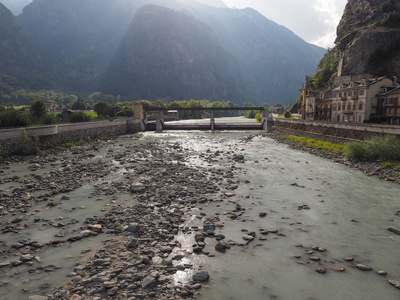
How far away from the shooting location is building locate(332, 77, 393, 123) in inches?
2394

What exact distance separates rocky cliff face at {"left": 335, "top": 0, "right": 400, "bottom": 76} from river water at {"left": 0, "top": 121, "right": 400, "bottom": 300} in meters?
81.3

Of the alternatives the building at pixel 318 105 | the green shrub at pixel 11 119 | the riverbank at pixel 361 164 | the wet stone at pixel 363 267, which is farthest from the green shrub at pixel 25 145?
the building at pixel 318 105

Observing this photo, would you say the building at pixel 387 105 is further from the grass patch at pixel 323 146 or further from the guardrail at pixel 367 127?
the grass patch at pixel 323 146

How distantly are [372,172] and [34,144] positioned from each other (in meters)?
48.6

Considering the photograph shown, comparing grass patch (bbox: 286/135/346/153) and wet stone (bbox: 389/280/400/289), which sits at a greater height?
grass patch (bbox: 286/135/346/153)

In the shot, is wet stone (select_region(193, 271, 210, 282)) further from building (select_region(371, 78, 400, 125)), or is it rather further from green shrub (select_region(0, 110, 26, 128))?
building (select_region(371, 78, 400, 125))

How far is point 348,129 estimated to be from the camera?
47.1 meters

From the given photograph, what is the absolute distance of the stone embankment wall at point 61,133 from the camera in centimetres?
3806

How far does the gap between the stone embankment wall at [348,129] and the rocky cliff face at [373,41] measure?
136 feet

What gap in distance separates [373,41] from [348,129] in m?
63.8

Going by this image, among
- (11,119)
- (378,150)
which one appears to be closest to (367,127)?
(378,150)

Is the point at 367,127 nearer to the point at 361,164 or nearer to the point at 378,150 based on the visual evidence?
the point at 378,150

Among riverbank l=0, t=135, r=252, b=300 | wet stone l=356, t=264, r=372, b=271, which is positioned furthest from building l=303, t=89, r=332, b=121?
wet stone l=356, t=264, r=372, b=271

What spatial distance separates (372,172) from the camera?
96.7ft
